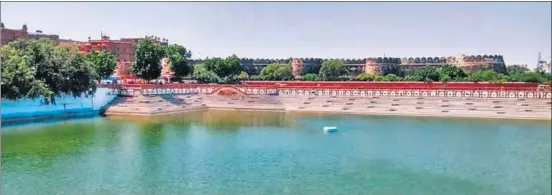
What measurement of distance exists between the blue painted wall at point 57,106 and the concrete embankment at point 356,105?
593 millimetres

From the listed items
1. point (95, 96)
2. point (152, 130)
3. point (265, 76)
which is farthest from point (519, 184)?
point (265, 76)

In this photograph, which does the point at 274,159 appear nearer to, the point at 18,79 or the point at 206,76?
the point at 18,79

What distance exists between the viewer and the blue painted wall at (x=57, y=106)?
14.9 m

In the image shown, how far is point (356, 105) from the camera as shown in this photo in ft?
67.1

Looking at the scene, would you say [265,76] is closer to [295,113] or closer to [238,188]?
[295,113]

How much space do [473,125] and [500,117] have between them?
2901 mm

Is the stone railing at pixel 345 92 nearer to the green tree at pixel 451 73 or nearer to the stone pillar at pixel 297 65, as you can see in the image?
the green tree at pixel 451 73

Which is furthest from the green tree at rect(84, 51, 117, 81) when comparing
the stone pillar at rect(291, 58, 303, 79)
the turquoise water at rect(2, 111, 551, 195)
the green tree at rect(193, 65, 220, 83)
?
the stone pillar at rect(291, 58, 303, 79)

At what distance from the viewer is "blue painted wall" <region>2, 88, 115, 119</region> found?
48.9ft

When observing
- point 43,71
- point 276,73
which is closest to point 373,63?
point 276,73

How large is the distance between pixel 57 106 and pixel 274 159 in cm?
1027

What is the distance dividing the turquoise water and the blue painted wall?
120 centimetres

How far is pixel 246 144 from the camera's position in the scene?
11.4m

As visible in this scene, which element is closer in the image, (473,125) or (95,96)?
(473,125)
